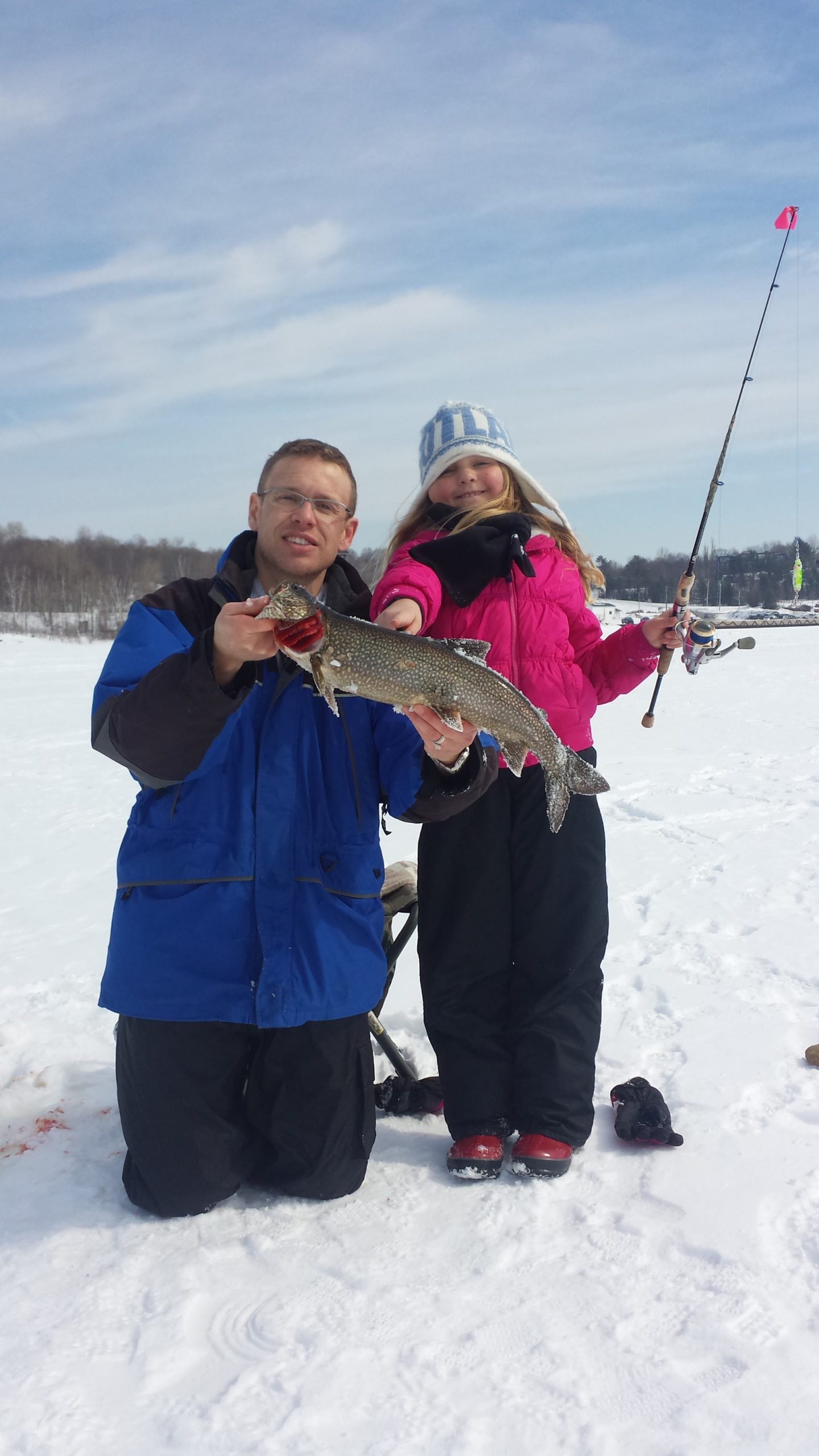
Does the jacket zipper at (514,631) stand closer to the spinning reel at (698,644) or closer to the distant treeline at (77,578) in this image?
the spinning reel at (698,644)

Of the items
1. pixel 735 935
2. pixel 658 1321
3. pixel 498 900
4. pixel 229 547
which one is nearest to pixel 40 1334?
pixel 658 1321

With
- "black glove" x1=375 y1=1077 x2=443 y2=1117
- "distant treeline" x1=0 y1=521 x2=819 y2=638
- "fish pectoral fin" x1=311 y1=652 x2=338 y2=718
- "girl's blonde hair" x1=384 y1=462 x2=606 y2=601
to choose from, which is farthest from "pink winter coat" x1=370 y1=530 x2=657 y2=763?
"distant treeline" x1=0 y1=521 x2=819 y2=638

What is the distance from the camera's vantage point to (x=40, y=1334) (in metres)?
2.46

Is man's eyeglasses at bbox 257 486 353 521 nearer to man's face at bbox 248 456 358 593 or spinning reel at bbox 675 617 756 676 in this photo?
man's face at bbox 248 456 358 593

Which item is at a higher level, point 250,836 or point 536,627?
point 536,627

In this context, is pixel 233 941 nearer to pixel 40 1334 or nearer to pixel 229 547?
pixel 40 1334

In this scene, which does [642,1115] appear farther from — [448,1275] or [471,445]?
[471,445]

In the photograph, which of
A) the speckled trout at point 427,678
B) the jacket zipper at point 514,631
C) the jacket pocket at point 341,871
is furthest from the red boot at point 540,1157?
the jacket zipper at point 514,631

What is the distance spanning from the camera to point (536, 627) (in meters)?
3.54

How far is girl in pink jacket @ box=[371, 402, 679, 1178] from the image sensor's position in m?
3.44

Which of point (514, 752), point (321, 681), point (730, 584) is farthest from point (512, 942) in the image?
point (730, 584)

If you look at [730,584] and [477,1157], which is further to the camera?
[730,584]

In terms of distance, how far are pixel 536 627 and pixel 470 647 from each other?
728 millimetres

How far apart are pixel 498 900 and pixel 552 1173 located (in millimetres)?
971
